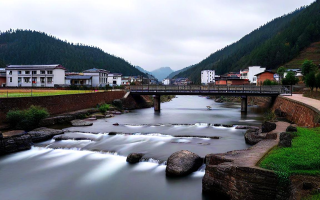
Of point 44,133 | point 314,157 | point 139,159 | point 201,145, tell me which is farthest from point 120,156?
point 314,157

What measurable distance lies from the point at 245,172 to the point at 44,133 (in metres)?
18.3

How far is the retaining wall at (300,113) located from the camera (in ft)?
67.6

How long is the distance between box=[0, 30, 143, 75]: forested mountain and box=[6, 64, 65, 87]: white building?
7191cm

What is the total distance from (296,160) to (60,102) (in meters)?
30.3

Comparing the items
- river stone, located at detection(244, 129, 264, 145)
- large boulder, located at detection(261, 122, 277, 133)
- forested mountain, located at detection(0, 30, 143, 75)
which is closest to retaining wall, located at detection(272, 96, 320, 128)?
large boulder, located at detection(261, 122, 277, 133)

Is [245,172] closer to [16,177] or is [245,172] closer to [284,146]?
[284,146]

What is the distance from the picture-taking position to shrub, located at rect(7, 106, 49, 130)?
82.3ft

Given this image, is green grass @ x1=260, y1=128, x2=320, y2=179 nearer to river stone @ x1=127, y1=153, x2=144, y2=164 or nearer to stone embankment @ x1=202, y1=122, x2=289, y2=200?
stone embankment @ x1=202, y1=122, x2=289, y2=200

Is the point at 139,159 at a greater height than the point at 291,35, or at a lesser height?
lesser

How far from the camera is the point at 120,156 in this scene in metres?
17.4

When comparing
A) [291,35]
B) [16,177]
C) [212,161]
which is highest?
[291,35]

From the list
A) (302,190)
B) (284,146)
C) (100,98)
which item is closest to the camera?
(302,190)

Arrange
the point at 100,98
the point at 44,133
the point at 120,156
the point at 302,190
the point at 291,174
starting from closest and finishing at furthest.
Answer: the point at 302,190 < the point at 291,174 < the point at 120,156 < the point at 44,133 < the point at 100,98

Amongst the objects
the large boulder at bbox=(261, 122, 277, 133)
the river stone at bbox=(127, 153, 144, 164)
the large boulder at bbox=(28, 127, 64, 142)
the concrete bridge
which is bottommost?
the river stone at bbox=(127, 153, 144, 164)
